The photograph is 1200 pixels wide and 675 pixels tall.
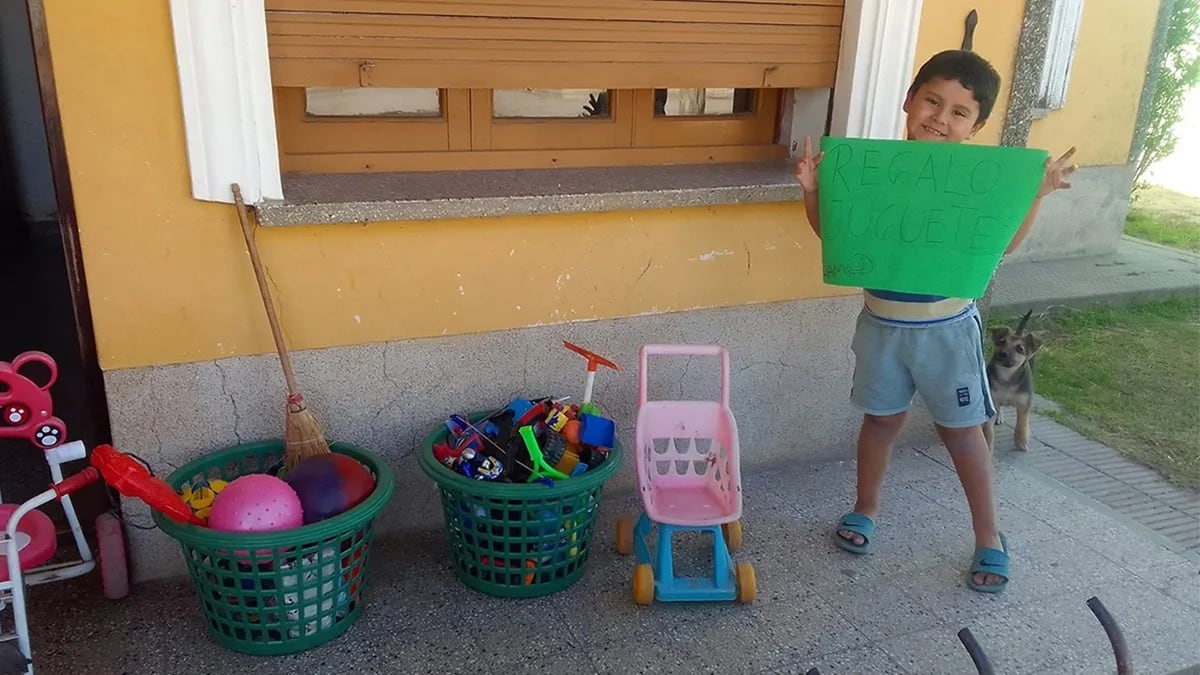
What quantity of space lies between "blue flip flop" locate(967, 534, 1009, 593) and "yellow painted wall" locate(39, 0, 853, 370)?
1180 mm

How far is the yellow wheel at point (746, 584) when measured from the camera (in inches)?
109

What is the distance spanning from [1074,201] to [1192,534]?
5.05m

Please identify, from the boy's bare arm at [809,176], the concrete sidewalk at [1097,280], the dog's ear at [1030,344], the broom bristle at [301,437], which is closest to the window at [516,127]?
the boy's bare arm at [809,176]

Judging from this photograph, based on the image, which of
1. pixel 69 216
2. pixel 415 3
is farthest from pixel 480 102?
pixel 69 216

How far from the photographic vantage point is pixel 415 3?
2748 millimetres

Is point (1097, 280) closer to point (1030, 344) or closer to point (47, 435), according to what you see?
point (1030, 344)

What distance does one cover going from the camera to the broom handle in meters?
2.55

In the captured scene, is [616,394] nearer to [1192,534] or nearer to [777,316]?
[777,316]

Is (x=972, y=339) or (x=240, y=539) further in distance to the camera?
(x=972, y=339)

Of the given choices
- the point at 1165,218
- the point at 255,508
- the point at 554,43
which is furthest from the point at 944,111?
the point at 1165,218

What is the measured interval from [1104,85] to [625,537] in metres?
6.71

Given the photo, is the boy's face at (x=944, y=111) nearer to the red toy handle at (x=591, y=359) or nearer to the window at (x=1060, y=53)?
the red toy handle at (x=591, y=359)

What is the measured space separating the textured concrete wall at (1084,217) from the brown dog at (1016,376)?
4.08m

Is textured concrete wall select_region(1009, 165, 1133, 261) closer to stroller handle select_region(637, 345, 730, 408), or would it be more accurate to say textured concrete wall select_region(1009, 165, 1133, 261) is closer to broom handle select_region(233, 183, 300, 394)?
stroller handle select_region(637, 345, 730, 408)
